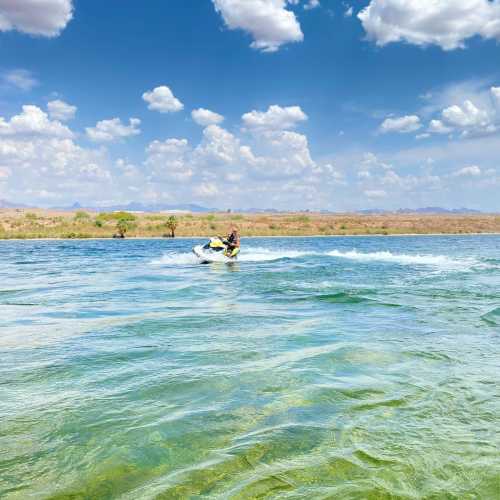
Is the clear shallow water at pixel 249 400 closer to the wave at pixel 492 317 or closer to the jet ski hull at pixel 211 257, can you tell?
the wave at pixel 492 317

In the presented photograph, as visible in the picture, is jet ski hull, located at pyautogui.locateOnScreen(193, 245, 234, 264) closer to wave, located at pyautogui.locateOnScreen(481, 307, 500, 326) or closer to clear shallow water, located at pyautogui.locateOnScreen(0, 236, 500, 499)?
clear shallow water, located at pyautogui.locateOnScreen(0, 236, 500, 499)

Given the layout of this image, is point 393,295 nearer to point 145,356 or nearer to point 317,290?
point 317,290

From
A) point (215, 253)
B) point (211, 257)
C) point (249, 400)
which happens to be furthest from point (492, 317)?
point (215, 253)

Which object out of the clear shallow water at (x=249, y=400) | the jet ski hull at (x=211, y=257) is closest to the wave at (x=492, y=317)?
the clear shallow water at (x=249, y=400)

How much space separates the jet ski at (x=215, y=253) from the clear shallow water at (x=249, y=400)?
16.4 meters

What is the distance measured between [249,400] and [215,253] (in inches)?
1007

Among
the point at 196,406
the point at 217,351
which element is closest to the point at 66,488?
the point at 196,406

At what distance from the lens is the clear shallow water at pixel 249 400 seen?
4.82 m

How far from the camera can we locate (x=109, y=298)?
17391 mm

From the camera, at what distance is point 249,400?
22.9ft

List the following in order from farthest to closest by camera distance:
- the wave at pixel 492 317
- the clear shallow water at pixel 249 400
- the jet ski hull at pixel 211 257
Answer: the jet ski hull at pixel 211 257 < the wave at pixel 492 317 < the clear shallow water at pixel 249 400

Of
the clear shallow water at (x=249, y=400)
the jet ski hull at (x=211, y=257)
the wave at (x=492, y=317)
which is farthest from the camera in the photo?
the jet ski hull at (x=211, y=257)

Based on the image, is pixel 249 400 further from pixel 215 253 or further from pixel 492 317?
pixel 215 253

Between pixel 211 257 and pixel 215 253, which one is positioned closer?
pixel 211 257
